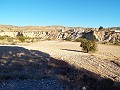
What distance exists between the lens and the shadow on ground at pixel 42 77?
16.4 m

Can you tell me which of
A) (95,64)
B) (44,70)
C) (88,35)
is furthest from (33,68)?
(88,35)

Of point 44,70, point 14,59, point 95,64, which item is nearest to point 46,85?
point 44,70

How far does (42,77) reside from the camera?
18.9 metres

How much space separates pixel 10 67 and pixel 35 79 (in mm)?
4373

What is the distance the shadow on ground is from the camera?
16438 millimetres

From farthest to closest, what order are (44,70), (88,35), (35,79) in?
(88,35) → (44,70) → (35,79)

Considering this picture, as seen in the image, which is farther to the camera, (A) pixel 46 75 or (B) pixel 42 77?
(A) pixel 46 75

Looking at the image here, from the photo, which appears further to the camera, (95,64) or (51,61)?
(95,64)

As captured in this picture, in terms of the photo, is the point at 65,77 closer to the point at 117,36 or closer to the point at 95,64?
the point at 95,64

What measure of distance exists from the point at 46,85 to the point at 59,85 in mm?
758

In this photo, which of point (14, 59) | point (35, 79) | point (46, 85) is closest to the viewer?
point (46, 85)

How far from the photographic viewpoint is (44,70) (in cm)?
2170

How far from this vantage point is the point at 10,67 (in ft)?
72.2

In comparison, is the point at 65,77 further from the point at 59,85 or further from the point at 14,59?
the point at 14,59
